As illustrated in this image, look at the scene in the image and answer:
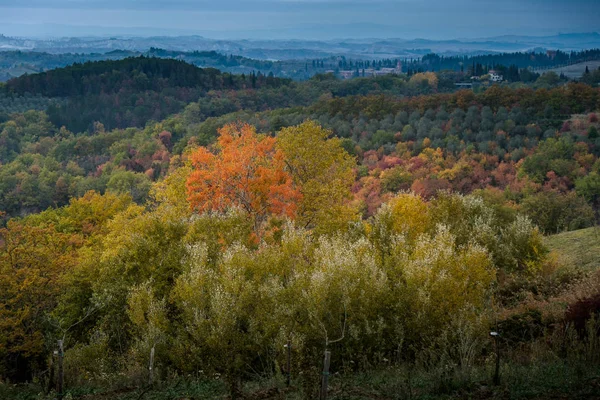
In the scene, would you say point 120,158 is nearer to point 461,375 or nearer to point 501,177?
point 501,177

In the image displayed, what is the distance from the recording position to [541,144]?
380ft

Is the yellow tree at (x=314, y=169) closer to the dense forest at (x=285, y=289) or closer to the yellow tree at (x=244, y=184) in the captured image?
the dense forest at (x=285, y=289)

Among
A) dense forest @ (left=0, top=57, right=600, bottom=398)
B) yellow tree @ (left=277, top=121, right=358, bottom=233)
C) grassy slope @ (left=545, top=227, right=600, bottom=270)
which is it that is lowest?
grassy slope @ (left=545, top=227, right=600, bottom=270)

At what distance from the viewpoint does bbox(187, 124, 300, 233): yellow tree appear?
40.3m

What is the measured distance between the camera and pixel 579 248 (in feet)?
135

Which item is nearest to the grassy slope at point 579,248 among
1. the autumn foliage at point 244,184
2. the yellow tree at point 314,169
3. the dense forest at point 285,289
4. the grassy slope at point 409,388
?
the dense forest at point 285,289

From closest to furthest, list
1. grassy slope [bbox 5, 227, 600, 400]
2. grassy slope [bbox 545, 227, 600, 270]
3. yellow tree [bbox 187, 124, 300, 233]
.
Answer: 1. grassy slope [bbox 5, 227, 600, 400]
2. grassy slope [bbox 545, 227, 600, 270]
3. yellow tree [bbox 187, 124, 300, 233]

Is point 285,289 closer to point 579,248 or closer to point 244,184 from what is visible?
point 244,184

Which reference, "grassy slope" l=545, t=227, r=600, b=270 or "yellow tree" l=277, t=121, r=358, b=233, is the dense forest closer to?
"yellow tree" l=277, t=121, r=358, b=233

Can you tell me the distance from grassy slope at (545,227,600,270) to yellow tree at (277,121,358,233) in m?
14.5

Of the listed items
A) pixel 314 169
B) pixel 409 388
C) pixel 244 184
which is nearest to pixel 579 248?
pixel 314 169

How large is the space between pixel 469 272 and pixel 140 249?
1691 centimetres

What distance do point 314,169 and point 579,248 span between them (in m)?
19.8

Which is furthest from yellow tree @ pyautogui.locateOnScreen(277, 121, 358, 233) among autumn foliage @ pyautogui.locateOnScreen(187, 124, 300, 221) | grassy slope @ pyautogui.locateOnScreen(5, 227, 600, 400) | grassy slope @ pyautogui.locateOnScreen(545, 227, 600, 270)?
grassy slope @ pyautogui.locateOnScreen(5, 227, 600, 400)
